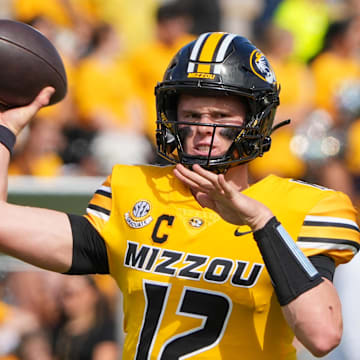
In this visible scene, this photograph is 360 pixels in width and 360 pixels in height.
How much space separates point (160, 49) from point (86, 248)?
3.82 m

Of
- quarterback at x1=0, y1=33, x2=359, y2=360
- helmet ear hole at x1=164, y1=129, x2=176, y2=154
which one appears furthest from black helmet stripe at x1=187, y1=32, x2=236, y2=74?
helmet ear hole at x1=164, y1=129, x2=176, y2=154

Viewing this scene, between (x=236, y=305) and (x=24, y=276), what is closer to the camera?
(x=236, y=305)

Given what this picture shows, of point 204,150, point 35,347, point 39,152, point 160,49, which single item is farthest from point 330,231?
point 160,49

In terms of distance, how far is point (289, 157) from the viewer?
20.5ft

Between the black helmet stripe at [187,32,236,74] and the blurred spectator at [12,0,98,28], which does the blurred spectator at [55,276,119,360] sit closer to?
the blurred spectator at [12,0,98,28]

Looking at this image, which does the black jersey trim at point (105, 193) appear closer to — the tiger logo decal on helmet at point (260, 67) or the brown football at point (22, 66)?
the brown football at point (22, 66)

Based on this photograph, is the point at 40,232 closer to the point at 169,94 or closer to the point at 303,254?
the point at 169,94

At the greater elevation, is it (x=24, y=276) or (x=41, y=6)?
(x=41, y=6)

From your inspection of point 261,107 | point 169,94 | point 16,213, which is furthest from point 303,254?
point 16,213

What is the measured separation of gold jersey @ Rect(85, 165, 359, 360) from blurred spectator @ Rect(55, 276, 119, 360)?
2.58 meters

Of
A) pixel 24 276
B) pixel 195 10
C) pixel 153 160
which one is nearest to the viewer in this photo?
pixel 24 276

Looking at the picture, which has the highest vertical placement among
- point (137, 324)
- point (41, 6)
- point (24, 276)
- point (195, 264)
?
point (41, 6)

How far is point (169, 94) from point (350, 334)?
2.32 metres

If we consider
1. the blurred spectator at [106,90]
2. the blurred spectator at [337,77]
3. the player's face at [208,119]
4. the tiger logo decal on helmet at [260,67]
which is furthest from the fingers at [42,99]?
the blurred spectator at [337,77]
